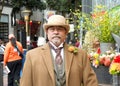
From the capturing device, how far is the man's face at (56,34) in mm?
3773

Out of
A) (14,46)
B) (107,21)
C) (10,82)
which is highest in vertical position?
(107,21)

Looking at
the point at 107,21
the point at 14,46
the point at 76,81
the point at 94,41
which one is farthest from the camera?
the point at 14,46

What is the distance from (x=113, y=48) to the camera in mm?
6145

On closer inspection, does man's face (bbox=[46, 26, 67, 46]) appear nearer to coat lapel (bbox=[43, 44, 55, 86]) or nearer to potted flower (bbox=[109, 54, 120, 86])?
coat lapel (bbox=[43, 44, 55, 86])

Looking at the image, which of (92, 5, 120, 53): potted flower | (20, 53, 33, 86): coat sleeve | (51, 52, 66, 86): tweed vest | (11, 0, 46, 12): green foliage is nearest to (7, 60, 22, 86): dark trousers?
(92, 5, 120, 53): potted flower

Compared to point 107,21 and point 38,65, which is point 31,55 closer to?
point 38,65

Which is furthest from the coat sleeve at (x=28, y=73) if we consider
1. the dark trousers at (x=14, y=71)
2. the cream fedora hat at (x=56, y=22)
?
the dark trousers at (x=14, y=71)

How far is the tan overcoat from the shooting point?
3758 millimetres

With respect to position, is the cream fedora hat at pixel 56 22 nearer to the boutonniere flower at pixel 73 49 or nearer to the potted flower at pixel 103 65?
the boutonniere flower at pixel 73 49

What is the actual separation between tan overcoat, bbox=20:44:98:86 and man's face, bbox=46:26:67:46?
12cm

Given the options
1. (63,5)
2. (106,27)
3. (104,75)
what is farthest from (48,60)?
(63,5)

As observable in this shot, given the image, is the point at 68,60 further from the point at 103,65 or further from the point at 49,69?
the point at 103,65

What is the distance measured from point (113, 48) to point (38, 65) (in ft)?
8.44

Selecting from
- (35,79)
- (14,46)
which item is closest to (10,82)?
(14,46)
